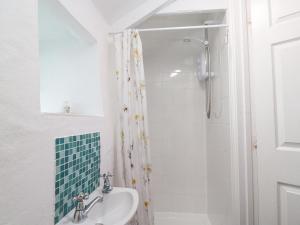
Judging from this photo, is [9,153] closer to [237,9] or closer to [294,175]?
[294,175]

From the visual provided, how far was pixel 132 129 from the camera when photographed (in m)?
1.59

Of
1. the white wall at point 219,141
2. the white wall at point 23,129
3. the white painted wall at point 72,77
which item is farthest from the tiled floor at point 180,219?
the white wall at point 23,129

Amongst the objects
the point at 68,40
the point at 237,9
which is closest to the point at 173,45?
the point at 237,9

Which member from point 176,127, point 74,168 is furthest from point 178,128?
point 74,168

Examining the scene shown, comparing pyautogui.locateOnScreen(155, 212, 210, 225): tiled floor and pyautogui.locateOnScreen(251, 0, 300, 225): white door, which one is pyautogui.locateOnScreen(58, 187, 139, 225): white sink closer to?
pyautogui.locateOnScreen(251, 0, 300, 225): white door

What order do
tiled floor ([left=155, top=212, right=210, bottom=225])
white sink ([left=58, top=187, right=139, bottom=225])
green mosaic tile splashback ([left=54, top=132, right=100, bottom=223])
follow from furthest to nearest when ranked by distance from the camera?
tiled floor ([left=155, top=212, right=210, bottom=225]) < white sink ([left=58, top=187, right=139, bottom=225]) < green mosaic tile splashback ([left=54, top=132, right=100, bottom=223])

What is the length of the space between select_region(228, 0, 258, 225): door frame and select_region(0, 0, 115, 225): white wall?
1218 mm

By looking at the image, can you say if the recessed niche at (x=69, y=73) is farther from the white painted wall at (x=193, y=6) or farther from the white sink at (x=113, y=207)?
the white painted wall at (x=193, y=6)

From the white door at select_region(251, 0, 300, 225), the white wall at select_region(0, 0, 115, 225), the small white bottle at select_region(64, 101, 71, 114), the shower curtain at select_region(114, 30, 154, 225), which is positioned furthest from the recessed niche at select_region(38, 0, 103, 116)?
the white door at select_region(251, 0, 300, 225)

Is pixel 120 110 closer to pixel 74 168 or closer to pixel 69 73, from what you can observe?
pixel 69 73

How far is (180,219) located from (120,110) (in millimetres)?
1651

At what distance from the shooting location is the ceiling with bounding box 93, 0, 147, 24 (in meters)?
1.45

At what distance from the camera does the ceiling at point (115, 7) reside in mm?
1450

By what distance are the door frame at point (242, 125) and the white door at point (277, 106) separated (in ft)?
0.30
